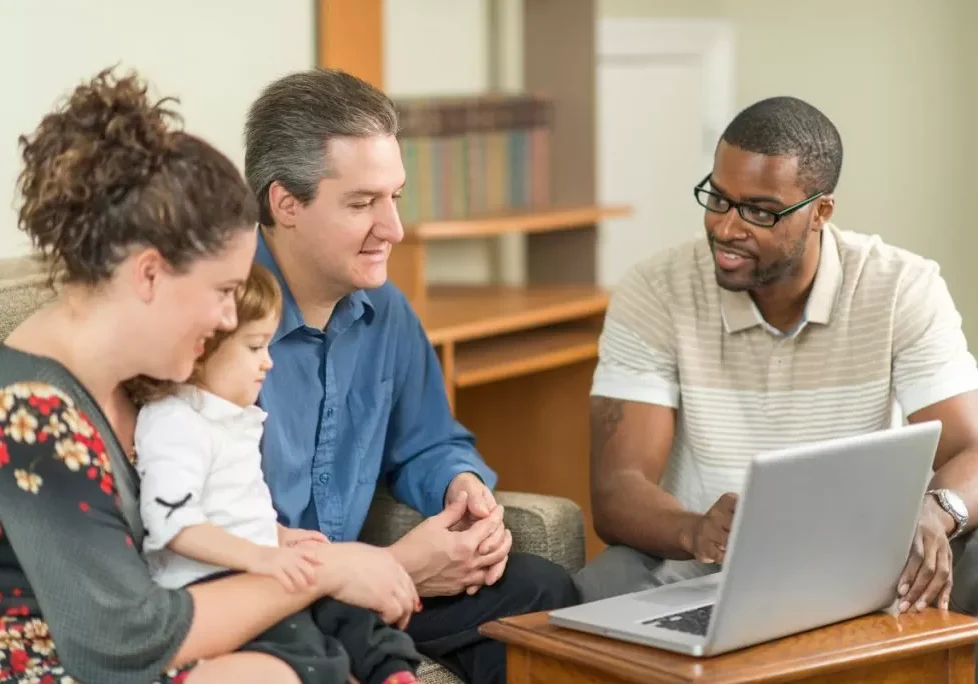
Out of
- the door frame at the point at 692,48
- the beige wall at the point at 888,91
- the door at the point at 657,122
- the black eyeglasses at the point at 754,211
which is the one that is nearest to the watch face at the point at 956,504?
the black eyeglasses at the point at 754,211

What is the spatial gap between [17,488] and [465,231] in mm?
1693

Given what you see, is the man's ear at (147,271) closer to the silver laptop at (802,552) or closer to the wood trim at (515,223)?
the silver laptop at (802,552)

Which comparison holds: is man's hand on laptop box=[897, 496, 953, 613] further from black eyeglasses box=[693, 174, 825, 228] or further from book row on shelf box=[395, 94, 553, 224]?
book row on shelf box=[395, 94, 553, 224]

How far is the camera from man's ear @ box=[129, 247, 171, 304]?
155cm

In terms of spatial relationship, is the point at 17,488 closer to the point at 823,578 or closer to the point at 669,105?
the point at 823,578

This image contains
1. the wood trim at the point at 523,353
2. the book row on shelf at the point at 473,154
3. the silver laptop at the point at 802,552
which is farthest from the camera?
the book row on shelf at the point at 473,154

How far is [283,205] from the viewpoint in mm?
2059

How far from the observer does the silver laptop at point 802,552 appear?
164 centimetres

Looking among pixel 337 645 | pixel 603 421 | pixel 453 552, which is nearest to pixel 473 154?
pixel 603 421

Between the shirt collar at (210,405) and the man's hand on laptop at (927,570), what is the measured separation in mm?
829

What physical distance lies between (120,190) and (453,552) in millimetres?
717

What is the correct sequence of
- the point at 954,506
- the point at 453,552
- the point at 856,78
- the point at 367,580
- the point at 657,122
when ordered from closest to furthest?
1. the point at 367,580
2. the point at 453,552
3. the point at 954,506
4. the point at 657,122
5. the point at 856,78

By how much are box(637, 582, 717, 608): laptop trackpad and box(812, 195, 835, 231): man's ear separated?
0.72 m

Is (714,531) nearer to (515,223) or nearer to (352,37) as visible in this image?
(515,223)
